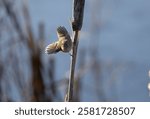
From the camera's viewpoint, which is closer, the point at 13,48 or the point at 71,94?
the point at 71,94

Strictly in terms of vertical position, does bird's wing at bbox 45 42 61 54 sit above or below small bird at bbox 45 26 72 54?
below

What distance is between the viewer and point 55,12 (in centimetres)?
532

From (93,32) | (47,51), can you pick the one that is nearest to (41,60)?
(93,32)

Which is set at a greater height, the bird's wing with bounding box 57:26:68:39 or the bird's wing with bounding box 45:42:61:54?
the bird's wing with bounding box 57:26:68:39

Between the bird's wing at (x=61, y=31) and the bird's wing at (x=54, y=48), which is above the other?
the bird's wing at (x=61, y=31)

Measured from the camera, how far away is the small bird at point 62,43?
0.99 metres

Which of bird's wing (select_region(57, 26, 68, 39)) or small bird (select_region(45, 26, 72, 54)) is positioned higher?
bird's wing (select_region(57, 26, 68, 39))

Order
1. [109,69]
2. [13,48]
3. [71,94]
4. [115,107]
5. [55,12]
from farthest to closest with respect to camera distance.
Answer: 1. [55,12]
2. [109,69]
3. [13,48]
4. [115,107]
5. [71,94]

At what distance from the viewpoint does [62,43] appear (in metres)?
1.00

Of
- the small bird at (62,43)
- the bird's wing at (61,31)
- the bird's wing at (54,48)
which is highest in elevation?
the bird's wing at (61,31)

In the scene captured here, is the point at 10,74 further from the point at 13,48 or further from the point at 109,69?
the point at 109,69

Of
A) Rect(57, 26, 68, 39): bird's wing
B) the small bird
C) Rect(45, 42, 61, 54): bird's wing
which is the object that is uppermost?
Rect(57, 26, 68, 39): bird's wing

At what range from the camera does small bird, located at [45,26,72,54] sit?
99cm

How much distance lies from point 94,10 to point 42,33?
11.1 inches
